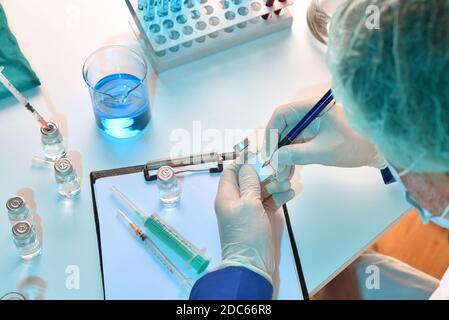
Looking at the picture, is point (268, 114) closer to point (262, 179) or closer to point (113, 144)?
point (262, 179)

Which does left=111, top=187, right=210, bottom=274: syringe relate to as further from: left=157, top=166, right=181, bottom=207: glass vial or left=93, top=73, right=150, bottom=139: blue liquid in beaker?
left=93, top=73, right=150, bottom=139: blue liquid in beaker

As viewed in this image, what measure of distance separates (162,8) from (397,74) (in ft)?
2.05

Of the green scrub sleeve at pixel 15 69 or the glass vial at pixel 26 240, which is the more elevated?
the green scrub sleeve at pixel 15 69

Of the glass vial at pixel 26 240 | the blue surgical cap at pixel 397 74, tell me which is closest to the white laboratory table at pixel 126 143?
the glass vial at pixel 26 240

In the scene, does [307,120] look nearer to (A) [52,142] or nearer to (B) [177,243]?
(B) [177,243]

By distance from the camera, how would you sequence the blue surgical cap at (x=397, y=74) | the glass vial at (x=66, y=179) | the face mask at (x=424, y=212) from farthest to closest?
the glass vial at (x=66, y=179)
the face mask at (x=424, y=212)
the blue surgical cap at (x=397, y=74)

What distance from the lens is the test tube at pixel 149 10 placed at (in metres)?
1.28

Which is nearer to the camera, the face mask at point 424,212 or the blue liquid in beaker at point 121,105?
the face mask at point 424,212

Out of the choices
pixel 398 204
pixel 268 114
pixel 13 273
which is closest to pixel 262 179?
pixel 268 114

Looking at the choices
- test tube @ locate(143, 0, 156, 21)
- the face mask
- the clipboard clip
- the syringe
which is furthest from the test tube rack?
the face mask

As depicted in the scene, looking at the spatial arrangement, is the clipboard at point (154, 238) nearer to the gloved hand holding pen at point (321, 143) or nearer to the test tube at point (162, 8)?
the gloved hand holding pen at point (321, 143)

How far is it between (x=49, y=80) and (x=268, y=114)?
48 cm

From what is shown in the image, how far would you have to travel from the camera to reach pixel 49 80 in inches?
49.9

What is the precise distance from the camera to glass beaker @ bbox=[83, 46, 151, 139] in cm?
118
